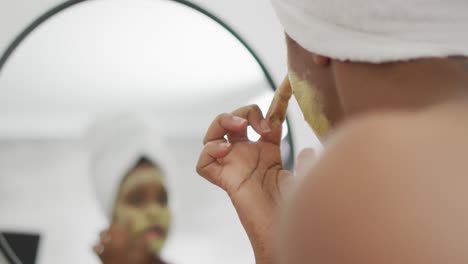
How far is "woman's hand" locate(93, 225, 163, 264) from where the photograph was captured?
0.96 meters

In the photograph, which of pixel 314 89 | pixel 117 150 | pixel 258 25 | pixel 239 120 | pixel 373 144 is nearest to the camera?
pixel 373 144

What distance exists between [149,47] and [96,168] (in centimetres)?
22

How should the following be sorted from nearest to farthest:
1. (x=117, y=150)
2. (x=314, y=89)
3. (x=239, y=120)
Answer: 1. (x=314, y=89)
2. (x=239, y=120)
3. (x=117, y=150)

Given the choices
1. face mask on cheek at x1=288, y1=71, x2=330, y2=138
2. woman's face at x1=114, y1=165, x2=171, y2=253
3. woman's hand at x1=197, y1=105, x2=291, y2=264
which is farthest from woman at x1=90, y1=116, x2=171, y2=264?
face mask on cheek at x1=288, y1=71, x2=330, y2=138

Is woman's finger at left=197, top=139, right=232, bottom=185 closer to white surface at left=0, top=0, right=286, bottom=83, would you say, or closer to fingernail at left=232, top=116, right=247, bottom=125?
fingernail at left=232, top=116, right=247, bottom=125

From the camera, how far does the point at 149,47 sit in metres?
1.03

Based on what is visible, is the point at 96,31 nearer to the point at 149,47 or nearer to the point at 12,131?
the point at 149,47

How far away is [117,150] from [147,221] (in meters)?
0.12

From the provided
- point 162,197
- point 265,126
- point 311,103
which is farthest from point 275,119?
point 162,197

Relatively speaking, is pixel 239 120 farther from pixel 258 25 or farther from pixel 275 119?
pixel 258 25

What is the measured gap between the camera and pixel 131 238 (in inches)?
38.0

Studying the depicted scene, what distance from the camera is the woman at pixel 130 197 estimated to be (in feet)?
3.13

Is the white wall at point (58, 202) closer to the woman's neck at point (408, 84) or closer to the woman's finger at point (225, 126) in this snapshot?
the woman's finger at point (225, 126)

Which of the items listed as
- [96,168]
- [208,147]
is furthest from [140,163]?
[208,147]
